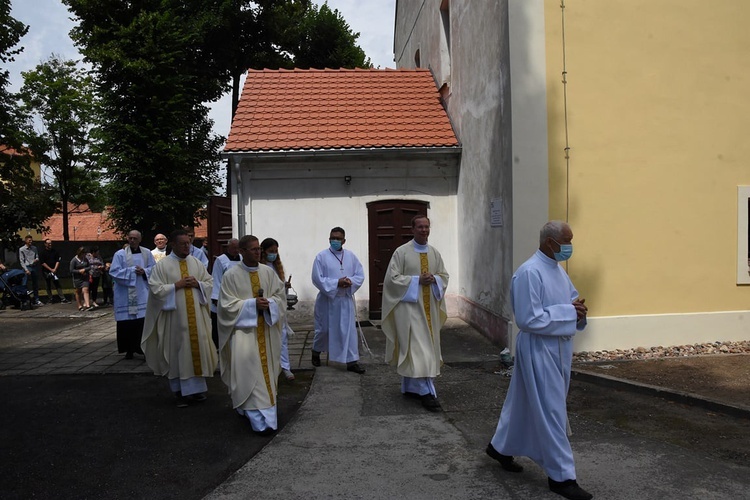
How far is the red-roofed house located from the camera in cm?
1168

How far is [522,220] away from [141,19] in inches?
679

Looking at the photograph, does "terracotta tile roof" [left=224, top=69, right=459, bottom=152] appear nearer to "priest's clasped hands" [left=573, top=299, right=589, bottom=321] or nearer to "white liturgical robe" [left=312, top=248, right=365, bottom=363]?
"white liturgical robe" [left=312, top=248, right=365, bottom=363]

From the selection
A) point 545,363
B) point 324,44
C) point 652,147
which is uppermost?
point 324,44

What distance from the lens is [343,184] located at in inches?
470

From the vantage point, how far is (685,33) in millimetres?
9211

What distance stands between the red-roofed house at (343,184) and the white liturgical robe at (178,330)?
483cm

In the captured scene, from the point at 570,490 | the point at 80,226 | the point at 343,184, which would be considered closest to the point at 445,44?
the point at 343,184

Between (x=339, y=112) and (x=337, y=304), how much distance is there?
5.81 m

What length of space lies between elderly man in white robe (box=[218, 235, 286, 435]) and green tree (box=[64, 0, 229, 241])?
16.1 meters

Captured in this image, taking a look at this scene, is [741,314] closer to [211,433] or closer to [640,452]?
[640,452]

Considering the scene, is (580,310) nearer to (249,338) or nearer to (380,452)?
(380,452)

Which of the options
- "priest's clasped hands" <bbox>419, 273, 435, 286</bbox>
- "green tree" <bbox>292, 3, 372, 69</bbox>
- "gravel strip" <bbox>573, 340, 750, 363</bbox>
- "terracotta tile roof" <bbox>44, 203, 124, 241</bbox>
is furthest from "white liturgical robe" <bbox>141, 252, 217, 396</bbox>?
"terracotta tile roof" <bbox>44, 203, 124, 241</bbox>

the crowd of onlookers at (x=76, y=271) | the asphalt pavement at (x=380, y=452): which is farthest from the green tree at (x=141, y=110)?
the asphalt pavement at (x=380, y=452)

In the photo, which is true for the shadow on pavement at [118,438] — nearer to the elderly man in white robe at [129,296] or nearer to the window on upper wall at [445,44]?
the elderly man in white robe at [129,296]
